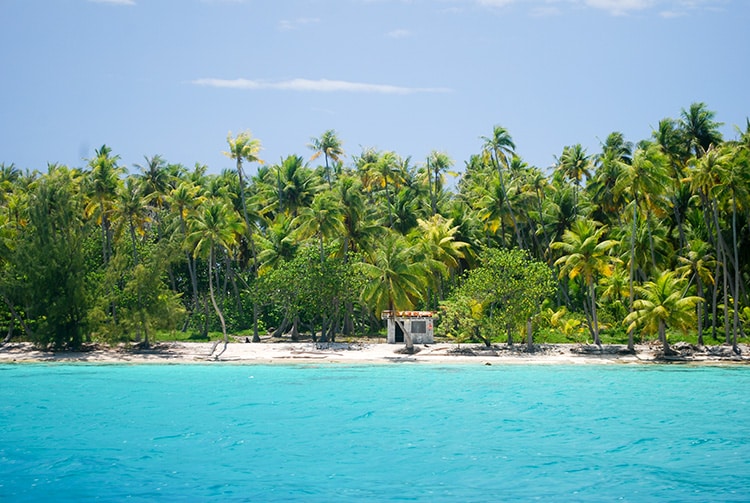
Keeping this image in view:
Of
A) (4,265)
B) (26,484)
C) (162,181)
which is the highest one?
(162,181)

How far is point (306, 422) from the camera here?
23062mm

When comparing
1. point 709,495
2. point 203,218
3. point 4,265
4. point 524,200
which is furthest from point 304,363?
point 709,495

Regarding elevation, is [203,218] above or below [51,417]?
above

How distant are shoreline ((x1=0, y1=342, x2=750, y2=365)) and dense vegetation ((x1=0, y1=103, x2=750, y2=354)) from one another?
→ 3.48 feet

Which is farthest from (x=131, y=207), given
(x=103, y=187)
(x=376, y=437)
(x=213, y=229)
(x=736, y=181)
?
(x=736, y=181)

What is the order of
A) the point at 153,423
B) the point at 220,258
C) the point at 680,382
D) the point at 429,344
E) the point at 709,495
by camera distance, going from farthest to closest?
the point at 220,258 → the point at 429,344 → the point at 680,382 → the point at 153,423 → the point at 709,495

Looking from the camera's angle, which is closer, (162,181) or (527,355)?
(527,355)

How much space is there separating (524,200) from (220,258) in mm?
24116

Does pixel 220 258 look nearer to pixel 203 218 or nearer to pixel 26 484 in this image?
pixel 203 218

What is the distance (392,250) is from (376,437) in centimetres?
2215

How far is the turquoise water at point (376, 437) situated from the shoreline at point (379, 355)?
401cm

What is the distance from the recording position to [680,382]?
1282 inches

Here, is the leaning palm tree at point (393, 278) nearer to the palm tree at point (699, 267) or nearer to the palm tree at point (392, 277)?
the palm tree at point (392, 277)

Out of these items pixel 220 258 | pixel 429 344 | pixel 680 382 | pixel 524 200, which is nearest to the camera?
pixel 680 382
